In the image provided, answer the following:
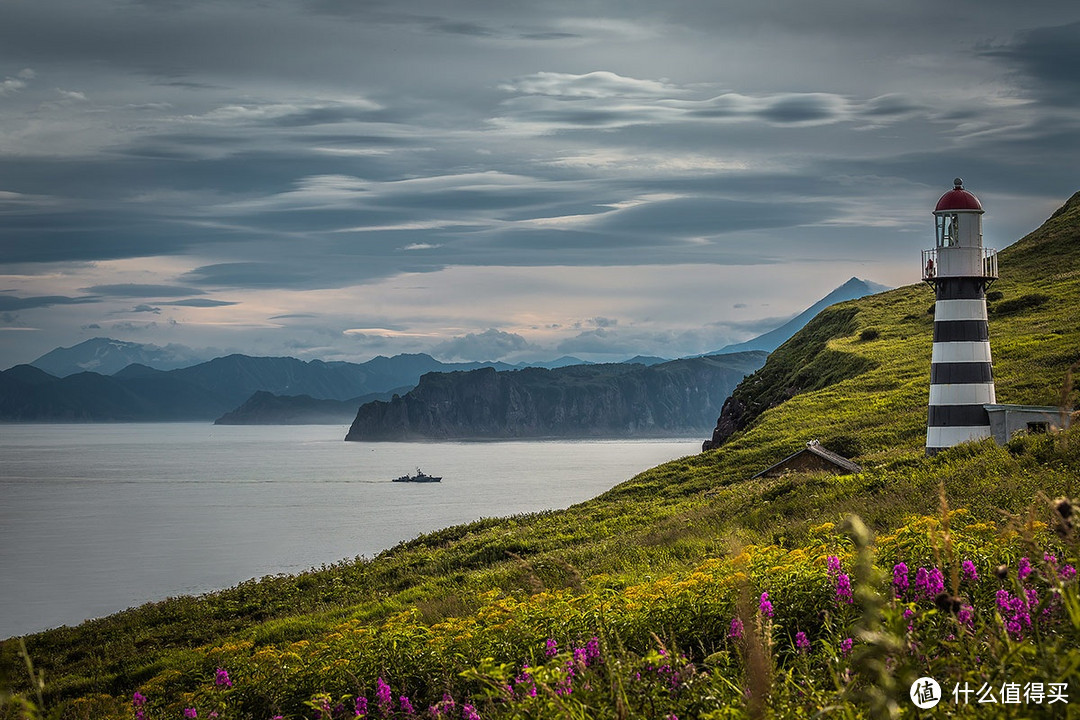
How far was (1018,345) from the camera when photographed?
48.8 metres

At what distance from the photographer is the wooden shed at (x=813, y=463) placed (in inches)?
1256

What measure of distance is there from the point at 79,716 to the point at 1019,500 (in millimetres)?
13174

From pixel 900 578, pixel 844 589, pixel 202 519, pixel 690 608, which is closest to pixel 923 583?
pixel 900 578

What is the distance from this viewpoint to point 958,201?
28500 mm

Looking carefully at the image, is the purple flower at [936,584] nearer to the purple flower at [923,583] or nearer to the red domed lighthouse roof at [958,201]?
the purple flower at [923,583]

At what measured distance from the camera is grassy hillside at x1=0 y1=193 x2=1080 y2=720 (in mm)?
4887

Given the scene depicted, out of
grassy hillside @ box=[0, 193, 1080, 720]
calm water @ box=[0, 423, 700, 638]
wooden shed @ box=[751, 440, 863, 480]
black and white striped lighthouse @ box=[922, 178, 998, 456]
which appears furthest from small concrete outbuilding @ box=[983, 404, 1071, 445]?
calm water @ box=[0, 423, 700, 638]

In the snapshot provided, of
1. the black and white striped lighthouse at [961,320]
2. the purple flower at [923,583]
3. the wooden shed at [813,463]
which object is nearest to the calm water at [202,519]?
the wooden shed at [813,463]

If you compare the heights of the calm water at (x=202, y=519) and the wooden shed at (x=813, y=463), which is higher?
the wooden shed at (x=813, y=463)

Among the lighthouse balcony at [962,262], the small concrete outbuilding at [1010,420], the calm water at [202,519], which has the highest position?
the lighthouse balcony at [962,262]

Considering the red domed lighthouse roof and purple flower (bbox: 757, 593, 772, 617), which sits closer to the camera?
purple flower (bbox: 757, 593, 772, 617)

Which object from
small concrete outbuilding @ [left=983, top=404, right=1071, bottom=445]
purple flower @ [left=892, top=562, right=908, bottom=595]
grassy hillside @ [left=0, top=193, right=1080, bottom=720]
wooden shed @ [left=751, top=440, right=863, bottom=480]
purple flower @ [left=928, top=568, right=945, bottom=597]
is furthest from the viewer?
wooden shed @ [left=751, top=440, right=863, bottom=480]

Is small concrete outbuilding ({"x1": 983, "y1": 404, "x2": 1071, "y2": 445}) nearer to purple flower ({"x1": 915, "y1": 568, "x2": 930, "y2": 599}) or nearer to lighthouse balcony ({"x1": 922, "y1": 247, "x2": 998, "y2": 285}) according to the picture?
lighthouse balcony ({"x1": 922, "y1": 247, "x2": 998, "y2": 285})

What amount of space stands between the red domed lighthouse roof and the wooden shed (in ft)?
27.4
